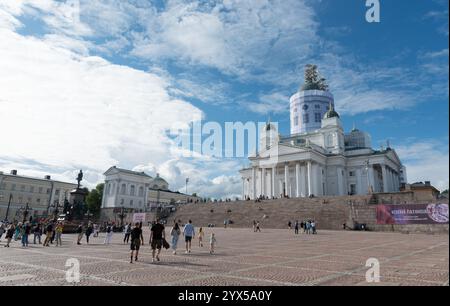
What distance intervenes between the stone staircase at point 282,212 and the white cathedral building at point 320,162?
12.3 m

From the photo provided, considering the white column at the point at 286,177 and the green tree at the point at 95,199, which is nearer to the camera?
the white column at the point at 286,177

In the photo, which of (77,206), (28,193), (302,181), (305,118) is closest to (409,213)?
(302,181)

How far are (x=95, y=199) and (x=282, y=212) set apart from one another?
234 ft

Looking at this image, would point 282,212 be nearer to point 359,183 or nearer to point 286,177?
point 286,177

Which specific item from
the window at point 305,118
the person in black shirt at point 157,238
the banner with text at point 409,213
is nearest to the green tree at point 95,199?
the window at point 305,118

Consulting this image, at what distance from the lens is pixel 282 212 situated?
44188 mm

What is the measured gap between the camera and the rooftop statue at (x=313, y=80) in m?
80.1

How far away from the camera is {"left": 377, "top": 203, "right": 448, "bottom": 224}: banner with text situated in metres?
30.0

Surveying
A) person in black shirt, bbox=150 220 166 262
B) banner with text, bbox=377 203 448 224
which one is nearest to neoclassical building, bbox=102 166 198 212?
banner with text, bbox=377 203 448 224

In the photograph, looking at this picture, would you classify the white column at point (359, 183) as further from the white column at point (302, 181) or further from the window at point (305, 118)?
the window at point (305, 118)

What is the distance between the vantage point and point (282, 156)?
6544 centimetres

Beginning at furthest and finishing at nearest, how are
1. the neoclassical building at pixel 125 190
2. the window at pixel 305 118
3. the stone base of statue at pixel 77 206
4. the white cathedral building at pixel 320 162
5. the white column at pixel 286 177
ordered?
1. the neoclassical building at pixel 125 190
2. the window at pixel 305 118
3. the white column at pixel 286 177
4. the white cathedral building at pixel 320 162
5. the stone base of statue at pixel 77 206

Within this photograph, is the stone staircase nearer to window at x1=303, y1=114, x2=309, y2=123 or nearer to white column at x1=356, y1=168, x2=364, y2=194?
white column at x1=356, y1=168, x2=364, y2=194

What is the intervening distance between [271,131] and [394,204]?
48.5m
